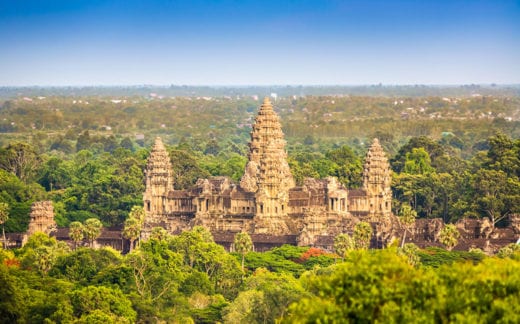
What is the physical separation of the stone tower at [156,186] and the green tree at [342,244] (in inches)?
871

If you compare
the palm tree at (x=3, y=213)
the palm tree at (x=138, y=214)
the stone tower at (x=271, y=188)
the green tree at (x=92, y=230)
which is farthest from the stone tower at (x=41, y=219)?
the stone tower at (x=271, y=188)

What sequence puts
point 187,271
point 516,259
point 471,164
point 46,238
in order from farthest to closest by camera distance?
point 471,164, point 46,238, point 187,271, point 516,259

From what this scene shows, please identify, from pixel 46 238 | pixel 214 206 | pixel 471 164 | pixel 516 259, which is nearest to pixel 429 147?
pixel 471 164

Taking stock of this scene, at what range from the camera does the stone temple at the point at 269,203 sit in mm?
89438

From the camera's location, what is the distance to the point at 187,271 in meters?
70.1

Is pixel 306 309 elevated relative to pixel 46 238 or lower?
elevated

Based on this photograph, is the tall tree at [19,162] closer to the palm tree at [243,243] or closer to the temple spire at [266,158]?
the temple spire at [266,158]

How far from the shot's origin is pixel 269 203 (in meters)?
92.2

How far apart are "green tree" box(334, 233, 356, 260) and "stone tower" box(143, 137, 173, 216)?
22.1 m

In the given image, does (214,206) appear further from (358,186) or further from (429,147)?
(429,147)

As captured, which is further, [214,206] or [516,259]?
[214,206]

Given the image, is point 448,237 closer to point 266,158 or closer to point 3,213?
point 266,158

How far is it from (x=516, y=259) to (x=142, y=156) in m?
89.6

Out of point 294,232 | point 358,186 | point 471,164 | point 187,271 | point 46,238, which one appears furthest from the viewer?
point 471,164
